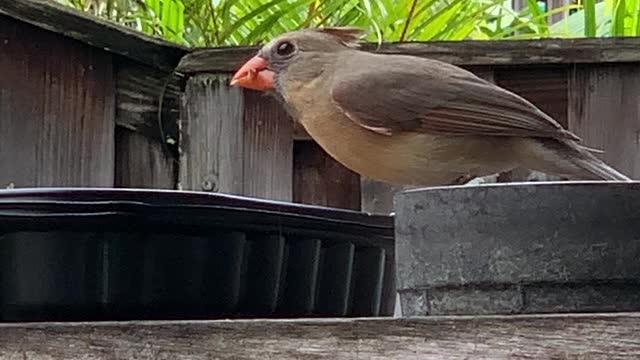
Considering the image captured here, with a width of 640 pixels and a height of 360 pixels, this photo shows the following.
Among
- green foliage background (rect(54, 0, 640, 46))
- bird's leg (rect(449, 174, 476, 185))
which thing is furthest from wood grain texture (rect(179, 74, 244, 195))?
bird's leg (rect(449, 174, 476, 185))

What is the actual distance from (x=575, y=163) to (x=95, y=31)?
58 centimetres

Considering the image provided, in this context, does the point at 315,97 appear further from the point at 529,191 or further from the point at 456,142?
the point at 529,191

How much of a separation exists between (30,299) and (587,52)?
0.84 metres

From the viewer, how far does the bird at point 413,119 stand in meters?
1.65

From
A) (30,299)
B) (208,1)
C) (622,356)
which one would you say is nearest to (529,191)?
(622,356)

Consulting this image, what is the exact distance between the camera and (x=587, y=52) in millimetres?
1652

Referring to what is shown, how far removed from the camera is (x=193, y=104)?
1.68 m

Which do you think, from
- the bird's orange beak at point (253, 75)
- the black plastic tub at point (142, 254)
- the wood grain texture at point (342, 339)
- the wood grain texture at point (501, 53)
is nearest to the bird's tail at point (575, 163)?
the wood grain texture at point (501, 53)

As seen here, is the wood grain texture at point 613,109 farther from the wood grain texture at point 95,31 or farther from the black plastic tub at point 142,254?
the black plastic tub at point 142,254

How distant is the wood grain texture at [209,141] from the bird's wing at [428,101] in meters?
0.19

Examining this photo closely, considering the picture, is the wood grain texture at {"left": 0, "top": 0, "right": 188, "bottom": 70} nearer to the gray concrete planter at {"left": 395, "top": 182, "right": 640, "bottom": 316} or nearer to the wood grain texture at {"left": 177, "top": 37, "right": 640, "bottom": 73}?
the wood grain texture at {"left": 177, "top": 37, "right": 640, "bottom": 73}

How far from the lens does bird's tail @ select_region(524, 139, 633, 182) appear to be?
1.59 m

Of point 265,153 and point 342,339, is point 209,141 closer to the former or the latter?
point 265,153

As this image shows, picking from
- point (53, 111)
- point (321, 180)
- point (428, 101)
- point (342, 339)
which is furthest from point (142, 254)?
point (428, 101)
